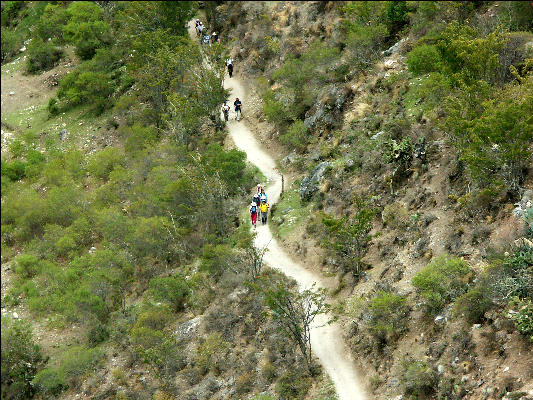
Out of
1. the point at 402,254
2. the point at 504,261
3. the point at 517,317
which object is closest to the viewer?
the point at 517,317

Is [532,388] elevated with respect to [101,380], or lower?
lower

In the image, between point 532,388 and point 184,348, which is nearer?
point 532,388

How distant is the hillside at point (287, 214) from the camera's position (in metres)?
28.0

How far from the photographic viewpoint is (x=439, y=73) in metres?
39.1

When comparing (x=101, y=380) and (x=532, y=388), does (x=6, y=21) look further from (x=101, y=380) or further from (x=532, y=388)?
(x=532, y=388)

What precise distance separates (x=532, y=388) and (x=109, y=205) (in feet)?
121

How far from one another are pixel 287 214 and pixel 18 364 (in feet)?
60.4

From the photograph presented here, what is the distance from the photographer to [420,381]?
2544 cm

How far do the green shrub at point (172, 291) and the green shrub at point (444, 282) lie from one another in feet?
53.8

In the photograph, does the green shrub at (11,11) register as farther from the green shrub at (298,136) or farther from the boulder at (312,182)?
the boulder at (312,182)

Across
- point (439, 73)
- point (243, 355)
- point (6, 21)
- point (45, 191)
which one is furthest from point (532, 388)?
point (6, 21)

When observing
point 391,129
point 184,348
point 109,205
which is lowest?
point 184,348

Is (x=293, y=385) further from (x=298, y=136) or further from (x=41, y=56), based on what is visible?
A: (x=41, y=56)

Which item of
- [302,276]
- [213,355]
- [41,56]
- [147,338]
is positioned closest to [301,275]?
[302,276]
